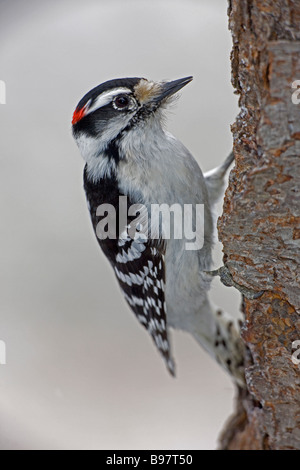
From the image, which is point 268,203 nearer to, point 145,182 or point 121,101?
point 145,182

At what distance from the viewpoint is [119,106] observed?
2.13 m

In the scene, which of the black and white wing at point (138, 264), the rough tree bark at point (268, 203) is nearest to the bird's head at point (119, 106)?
the black and white wing at point (138, 264)

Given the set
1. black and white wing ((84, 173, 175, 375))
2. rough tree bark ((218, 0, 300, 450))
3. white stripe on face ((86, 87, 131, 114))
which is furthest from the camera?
black and white wing ((84, 173, 175, 375))

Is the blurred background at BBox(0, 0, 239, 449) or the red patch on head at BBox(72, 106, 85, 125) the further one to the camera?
the blurred background at BBox(0, 0, 239, 449)

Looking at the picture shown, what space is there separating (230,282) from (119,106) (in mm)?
926

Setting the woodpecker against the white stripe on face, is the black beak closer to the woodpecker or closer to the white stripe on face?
the woodpecker

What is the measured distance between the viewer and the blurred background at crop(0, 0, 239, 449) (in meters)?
3.19

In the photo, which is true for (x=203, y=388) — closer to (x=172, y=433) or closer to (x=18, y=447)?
(x=172, y=433)

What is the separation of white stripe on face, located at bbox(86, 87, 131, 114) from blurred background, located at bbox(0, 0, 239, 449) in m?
0.87

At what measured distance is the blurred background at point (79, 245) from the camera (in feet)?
10.5

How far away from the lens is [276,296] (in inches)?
75.6

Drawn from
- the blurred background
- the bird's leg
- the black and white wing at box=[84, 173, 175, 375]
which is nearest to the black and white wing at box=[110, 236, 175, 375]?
the black and white wing at box=[84, 173, 175, 375]

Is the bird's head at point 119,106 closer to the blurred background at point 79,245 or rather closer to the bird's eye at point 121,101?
the bird's eye at point 121,101

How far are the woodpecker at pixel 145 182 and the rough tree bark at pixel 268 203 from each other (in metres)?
0.45
